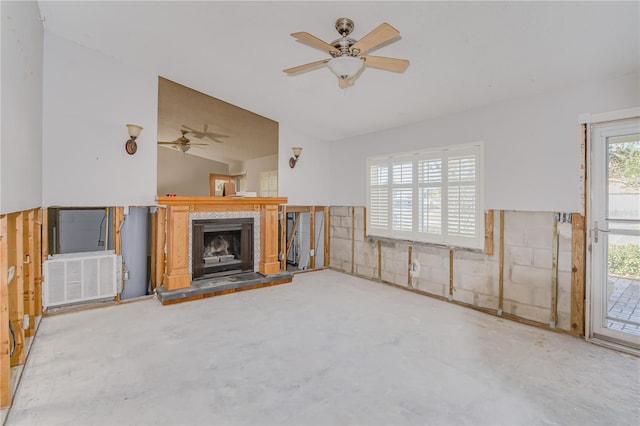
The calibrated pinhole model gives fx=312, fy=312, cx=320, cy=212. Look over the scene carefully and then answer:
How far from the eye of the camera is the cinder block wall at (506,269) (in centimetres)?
336

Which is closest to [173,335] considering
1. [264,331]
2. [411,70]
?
[264,331]

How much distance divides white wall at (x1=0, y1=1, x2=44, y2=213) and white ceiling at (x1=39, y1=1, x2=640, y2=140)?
633 mm

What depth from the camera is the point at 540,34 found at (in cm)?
253

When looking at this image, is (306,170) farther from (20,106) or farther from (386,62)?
(20,106)

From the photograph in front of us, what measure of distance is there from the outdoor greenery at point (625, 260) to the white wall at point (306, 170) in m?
4.23

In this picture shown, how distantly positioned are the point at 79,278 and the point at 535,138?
5719 millimetres

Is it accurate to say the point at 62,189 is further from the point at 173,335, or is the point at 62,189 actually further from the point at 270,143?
the point at 270,143

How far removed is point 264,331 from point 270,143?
11.1 feet

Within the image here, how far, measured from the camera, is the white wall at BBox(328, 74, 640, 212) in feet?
10.2

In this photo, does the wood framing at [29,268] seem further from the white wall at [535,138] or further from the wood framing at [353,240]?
the white wall at [535,138]

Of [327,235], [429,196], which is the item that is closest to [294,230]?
[327,235]

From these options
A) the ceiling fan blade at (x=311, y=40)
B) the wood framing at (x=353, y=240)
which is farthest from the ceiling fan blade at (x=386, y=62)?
the wood framing at (x=353, y=240)

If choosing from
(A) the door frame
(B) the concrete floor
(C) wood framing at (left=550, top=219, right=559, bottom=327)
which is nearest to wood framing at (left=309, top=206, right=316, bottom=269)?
(B) the concrete floor

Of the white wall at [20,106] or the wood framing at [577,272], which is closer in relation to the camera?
the white wall at [20,106]
